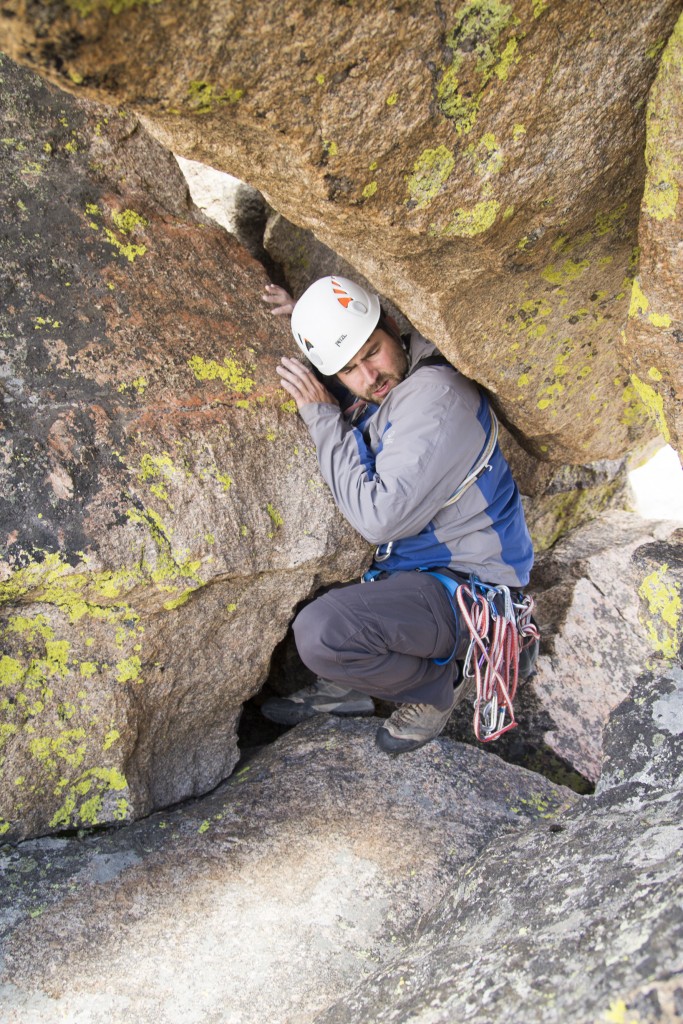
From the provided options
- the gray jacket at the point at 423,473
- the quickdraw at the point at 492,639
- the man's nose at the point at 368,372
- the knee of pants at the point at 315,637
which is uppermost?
the man's nose at the point at 368,372

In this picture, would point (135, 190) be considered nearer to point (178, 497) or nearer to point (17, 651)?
point (178, 497)

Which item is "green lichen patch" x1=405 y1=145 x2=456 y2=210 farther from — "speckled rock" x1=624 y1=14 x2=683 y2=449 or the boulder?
the boulder

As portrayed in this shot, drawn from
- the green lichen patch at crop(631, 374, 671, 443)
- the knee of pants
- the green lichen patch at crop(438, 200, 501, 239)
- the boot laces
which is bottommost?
the boot laces

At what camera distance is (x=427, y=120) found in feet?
7.82

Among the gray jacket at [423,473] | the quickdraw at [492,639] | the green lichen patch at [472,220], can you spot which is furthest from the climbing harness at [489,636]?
the green lichen patch at [472,220]

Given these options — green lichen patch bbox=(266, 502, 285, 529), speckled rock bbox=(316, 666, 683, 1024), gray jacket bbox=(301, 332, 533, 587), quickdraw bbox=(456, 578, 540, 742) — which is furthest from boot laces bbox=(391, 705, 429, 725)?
green lichen patch bbox=(266, 502, 285, 529)

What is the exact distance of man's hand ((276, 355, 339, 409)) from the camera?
3734 millimetres

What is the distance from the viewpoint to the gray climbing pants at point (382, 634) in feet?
11.8

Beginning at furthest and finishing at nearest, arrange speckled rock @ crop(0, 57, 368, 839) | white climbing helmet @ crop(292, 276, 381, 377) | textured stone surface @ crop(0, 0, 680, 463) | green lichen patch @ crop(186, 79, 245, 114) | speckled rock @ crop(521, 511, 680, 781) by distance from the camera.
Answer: speckled rock @ crop(521, 511, 680, 781), white climbing helmet @ crop(292, 276, 381, 377), speckled rock @ crop(0, 57, 368, 839), green lichen patch @ crop(186, 79, 245, 114), textured stone surface @ crop(0, 0, 680, 463)

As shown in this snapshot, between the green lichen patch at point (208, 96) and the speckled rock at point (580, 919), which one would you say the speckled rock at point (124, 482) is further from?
the speckled rock at point (580, 919)

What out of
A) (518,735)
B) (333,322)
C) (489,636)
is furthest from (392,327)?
(518,735)

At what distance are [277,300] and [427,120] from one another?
1.70 m

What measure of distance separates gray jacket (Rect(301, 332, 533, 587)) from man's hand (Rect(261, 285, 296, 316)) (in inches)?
Answer: 24.7

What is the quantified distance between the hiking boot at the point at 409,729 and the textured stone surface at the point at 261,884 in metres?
0.07
